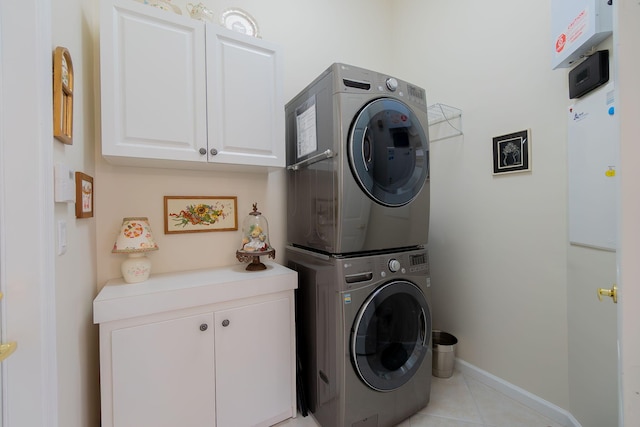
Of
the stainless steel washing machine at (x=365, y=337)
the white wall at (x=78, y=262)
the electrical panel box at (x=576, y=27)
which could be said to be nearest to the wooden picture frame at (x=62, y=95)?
the white wall at (x=78, y=262)

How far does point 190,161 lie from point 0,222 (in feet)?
2.54

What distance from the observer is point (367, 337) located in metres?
1.41

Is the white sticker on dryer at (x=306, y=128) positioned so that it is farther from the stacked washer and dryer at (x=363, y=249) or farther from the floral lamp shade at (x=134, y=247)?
the floral lamp shade at (x=134, y=247)

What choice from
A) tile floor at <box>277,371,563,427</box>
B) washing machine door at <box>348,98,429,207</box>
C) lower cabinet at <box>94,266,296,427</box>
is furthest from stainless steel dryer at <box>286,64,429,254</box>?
tile floor at <box>277,371,563,427</box>

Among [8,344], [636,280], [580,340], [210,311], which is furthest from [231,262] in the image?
[580,340]

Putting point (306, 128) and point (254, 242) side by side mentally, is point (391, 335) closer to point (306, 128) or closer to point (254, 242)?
point (254, 242)

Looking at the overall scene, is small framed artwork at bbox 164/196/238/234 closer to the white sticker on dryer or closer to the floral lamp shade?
the floral lamp shade

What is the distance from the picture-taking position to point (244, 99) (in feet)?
5.00

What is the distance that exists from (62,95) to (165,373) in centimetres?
119

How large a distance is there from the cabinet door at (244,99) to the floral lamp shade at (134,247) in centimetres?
53

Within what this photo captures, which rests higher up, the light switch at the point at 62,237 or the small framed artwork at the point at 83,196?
the small framed artwork at the point at 83,196

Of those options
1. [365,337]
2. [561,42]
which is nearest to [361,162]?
[365,337]

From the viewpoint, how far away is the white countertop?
1.15m

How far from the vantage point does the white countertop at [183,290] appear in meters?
1.15
